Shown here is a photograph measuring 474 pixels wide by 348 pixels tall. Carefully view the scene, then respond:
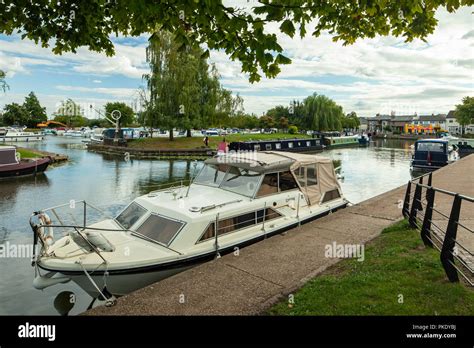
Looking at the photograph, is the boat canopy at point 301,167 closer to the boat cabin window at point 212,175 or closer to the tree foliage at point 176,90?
the boat cabin window at point 212,175

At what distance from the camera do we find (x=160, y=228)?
8.80 metres

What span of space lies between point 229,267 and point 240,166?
15.1 feet

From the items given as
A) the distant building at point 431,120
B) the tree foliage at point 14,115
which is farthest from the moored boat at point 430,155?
the distant building at point 431,120

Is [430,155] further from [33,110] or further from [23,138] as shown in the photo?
[33,110]

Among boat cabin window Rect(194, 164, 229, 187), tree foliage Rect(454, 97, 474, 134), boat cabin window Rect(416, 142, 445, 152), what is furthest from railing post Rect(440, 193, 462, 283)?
tree foliage Rect(454, 97, 474, 134)

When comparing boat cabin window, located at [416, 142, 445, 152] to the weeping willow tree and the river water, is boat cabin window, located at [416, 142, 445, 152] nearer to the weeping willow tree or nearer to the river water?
the river water

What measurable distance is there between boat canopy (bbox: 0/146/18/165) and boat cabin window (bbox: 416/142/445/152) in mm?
36306

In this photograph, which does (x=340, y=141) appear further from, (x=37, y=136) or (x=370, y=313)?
(x=370, y=313)

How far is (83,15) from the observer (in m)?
7.38

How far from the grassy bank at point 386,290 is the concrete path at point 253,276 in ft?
1.51

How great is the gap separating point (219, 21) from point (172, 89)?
4233 cm

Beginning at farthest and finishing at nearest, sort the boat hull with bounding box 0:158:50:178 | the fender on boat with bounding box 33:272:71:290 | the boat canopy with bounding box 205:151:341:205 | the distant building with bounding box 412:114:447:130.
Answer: the distant building with bounding box 412:114:447:130
the boat hull with bounding box 0:158:50:178
the boat canopy with bounding box 205:151:341:205
the fender on boat with bounding box 33:272:71:290

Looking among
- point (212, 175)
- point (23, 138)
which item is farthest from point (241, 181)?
point (23, 138)

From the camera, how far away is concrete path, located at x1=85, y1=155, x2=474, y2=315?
578 cm
